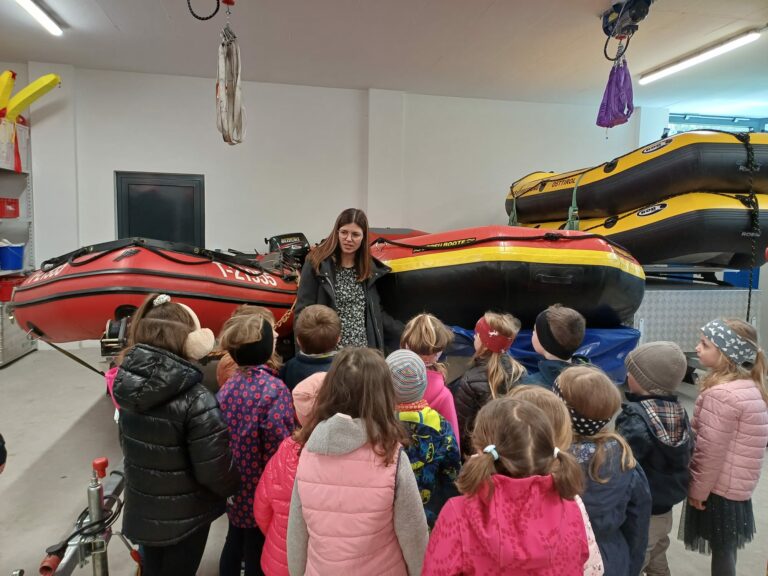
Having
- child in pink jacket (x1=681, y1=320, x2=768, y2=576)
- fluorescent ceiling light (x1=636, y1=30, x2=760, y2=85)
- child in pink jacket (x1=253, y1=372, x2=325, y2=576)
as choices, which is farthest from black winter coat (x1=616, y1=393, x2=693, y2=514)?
fluorescent ceiling light (x1=636, y1=30, x2=760, y2=85)

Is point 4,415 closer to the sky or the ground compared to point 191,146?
closer to the ground

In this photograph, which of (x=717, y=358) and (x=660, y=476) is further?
(x=717, y=358)

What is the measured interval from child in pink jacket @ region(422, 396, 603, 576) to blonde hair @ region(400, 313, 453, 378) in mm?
705

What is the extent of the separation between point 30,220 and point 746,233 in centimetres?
607

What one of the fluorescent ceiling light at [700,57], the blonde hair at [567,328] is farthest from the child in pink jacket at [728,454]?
the fluorescent ceiling light at [700,57]

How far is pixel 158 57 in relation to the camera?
14.9 feet

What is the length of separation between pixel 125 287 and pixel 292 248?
125 centimetres

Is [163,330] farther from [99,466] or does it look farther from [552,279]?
[552,279]

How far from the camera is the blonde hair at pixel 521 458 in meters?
0.83

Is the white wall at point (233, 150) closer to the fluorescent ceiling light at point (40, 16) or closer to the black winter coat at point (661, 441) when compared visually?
the fluorescent ceiling light at point (40, 16)

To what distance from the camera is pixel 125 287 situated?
7.87ft

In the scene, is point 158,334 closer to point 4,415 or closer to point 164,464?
point 164,464

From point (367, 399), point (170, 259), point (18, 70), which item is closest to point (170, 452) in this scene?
point (367, 399)

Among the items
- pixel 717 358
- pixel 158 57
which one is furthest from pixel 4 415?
pixel 717 358
